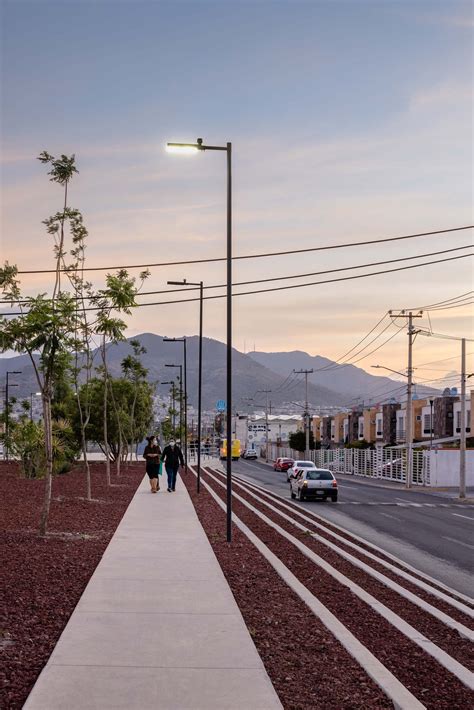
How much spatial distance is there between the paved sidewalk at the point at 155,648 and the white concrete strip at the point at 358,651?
96cm

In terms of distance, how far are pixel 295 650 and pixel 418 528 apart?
17256mm

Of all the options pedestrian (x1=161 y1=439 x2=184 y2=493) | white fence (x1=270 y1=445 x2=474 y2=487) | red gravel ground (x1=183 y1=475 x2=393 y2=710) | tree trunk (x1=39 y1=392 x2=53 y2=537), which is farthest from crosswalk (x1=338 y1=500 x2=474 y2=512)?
red gravel ground (x1=183 y1=475 x2=393 y2=710)

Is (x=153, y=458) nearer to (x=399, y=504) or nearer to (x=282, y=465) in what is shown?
(x=399, y=504)

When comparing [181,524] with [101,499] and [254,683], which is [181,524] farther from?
[254,683]

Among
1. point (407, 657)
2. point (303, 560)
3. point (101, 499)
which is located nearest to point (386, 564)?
point (303, 560)

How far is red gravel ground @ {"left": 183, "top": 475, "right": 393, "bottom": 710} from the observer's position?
23.0 feet

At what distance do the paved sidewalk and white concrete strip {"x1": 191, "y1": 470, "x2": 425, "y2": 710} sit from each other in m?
0.96

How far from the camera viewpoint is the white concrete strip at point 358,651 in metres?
6.93

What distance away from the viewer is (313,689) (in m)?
7.21

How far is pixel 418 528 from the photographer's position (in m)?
25.0

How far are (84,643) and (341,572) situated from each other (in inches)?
262

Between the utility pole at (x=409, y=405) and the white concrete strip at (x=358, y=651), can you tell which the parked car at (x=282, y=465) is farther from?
the white concrete strip at (x=358, y=651)

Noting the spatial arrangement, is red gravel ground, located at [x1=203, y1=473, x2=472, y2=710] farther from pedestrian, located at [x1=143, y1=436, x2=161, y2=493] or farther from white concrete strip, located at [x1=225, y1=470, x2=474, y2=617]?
pedestrian, located at [x1=143, y1=436, x2=161, y2=493]

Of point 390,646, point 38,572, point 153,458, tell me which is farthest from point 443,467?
point 390,646
